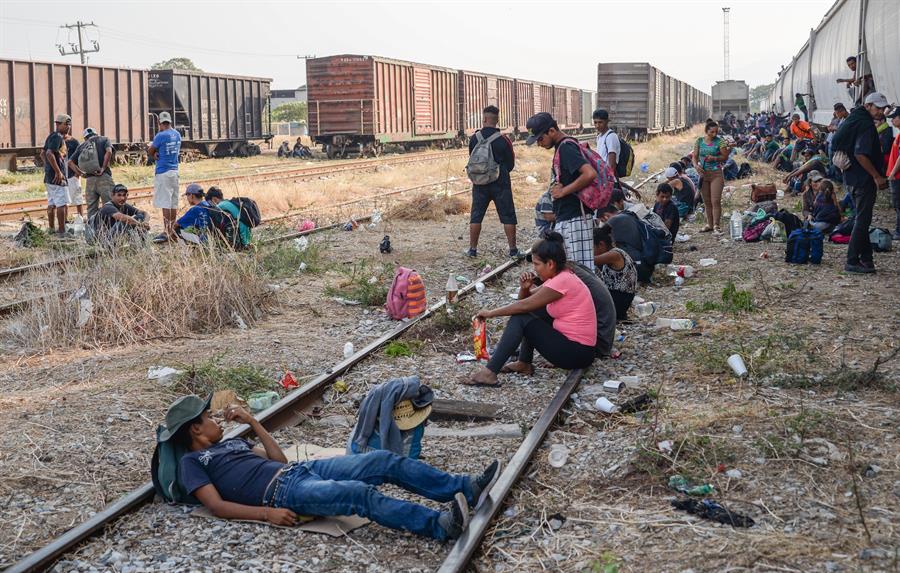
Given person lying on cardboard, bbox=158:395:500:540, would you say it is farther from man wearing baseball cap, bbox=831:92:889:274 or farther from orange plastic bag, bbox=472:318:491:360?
man wearing baseball cap, bbox=831:92:889:274

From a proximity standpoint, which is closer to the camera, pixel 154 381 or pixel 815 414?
pixel 815 414

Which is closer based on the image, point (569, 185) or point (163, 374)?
point (163, 374)

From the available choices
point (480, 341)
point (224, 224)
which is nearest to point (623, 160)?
point (224, 224)

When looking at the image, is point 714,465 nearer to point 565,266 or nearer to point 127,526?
point 565,266

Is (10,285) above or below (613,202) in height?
below

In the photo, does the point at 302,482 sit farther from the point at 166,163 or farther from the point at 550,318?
the point at 166,163

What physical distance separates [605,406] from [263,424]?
2082 millimetres

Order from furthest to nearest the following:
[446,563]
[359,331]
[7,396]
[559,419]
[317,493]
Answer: [359,331]
[7,396]
[559,419]
[317,493]
[446,563]

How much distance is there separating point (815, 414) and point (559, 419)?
4.80 feet

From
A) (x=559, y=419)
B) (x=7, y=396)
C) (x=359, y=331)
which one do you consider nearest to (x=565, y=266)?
(x=559, y=419)

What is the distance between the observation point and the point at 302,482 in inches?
168

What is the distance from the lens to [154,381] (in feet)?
21.2

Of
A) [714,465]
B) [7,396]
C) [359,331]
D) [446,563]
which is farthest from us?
[359,331]

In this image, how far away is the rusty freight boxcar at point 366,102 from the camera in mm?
32219
